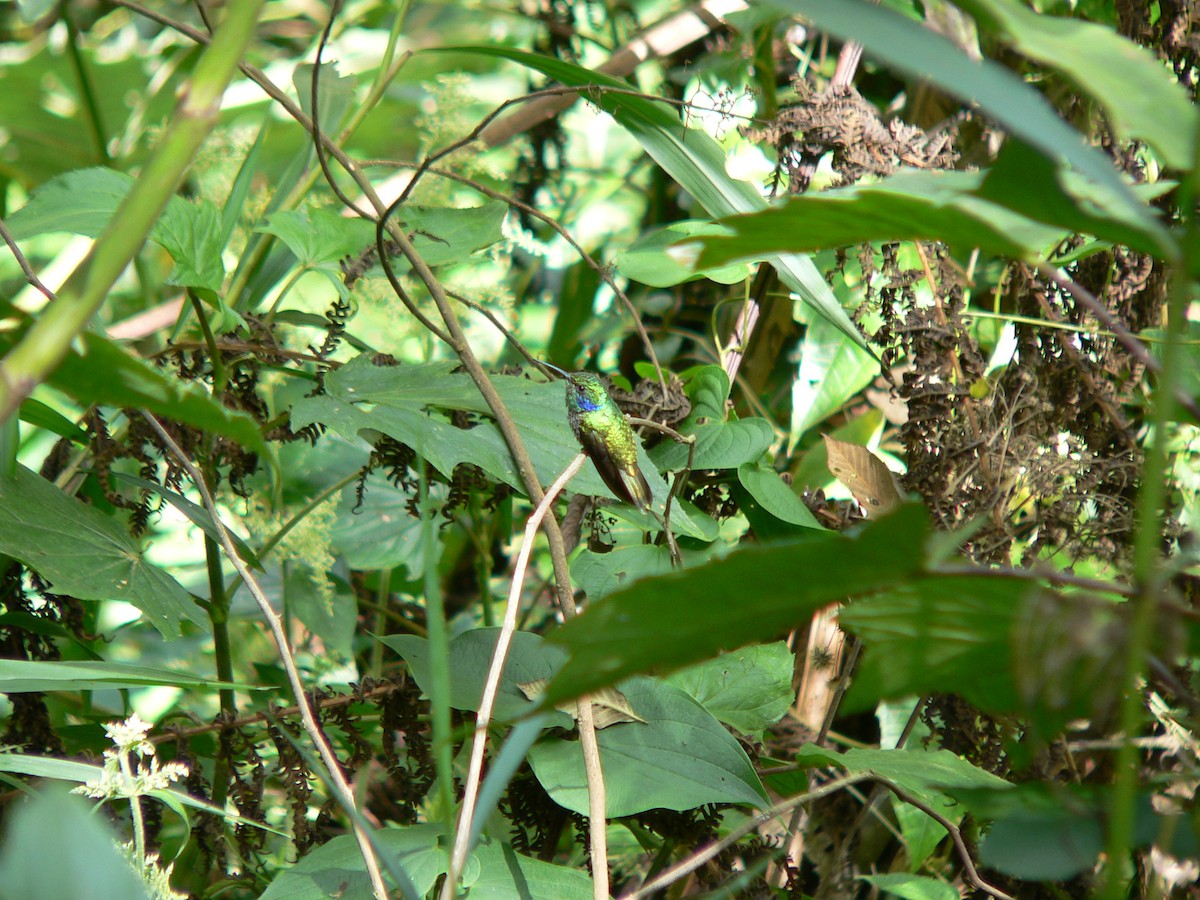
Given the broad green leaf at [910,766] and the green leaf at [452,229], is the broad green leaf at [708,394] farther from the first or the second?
the broad green leaf at [910,766]

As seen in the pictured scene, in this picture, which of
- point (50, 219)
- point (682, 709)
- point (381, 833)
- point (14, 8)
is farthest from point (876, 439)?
point (14, 8)

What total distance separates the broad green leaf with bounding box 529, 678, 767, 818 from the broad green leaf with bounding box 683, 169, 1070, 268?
20.5 inches

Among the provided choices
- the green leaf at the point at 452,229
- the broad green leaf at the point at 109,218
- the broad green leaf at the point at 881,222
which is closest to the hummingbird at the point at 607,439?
the green leaf at the point at 452,229

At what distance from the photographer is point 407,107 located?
2.47 metres

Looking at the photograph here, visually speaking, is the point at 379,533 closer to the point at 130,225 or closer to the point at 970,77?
the point at 130,225

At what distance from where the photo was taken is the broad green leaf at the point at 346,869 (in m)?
0.76

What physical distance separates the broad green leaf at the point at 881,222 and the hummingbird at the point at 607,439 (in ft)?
1.58

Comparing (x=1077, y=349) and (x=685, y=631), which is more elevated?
(x=1077, y=349)

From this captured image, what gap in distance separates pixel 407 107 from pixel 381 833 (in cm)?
203

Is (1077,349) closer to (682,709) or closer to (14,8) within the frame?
(682,709)

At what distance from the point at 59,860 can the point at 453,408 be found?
72 centimetres

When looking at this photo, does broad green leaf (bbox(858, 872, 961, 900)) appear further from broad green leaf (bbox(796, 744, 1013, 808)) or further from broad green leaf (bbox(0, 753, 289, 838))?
broad green leaf (bbox(0, 753, 289, 838))

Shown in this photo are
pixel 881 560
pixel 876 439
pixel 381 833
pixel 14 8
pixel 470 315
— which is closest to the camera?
pixel 881 560

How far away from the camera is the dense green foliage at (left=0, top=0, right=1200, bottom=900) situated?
356 mm
